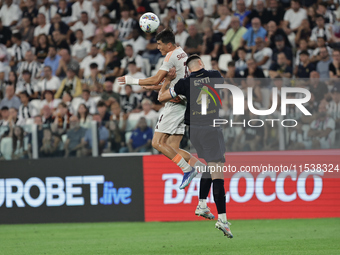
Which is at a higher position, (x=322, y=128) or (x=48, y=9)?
(x=48, y=9)

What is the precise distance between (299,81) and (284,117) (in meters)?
0.82

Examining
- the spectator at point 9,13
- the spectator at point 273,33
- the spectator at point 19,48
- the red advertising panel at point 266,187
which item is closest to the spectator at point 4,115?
the red advertising panel at point 266,187

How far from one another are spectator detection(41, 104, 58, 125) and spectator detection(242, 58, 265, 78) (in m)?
4.76

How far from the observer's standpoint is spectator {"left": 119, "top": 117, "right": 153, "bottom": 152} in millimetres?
12391

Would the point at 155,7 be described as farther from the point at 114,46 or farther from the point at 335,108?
the point at 335,108

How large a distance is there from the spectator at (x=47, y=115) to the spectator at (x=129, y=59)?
2.45m

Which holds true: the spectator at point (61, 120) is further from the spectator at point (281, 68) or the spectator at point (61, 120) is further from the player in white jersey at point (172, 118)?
the spectator at point (281, 68)

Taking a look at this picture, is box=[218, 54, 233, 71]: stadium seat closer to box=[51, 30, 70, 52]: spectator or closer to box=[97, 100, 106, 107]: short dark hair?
box=[97, 100, 106, 107]: short dark hair

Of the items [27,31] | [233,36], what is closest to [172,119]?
[233,36]

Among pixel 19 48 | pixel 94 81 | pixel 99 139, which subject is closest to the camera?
pixel 99 139

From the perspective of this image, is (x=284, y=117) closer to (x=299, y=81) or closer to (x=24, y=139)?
(x=299, y=81)

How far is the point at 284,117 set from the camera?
1184 cm

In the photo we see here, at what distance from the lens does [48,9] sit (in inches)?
740

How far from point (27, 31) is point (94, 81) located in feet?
12.5
